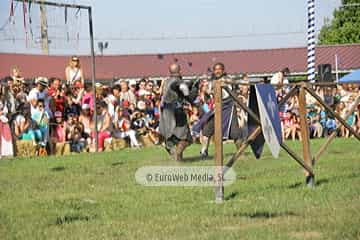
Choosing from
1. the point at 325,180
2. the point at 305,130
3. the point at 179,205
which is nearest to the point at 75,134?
the point at 325,180

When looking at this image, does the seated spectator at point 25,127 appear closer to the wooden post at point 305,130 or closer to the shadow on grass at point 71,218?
the wooden post at point 305,130

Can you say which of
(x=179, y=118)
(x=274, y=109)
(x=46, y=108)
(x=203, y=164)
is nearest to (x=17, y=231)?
(x=274, y=109)

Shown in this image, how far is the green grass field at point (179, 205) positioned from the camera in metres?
6.42

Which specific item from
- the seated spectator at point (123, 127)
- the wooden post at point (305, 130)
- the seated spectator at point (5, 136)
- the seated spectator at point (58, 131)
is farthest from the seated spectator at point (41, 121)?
the wooden post at point (305, 130)

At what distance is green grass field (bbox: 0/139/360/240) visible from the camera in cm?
642

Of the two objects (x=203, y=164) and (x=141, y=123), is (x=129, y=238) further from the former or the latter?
(x=141, y=123)

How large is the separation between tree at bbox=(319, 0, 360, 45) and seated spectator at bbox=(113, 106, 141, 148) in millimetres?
46510

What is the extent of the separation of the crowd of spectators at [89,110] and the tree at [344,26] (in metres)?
44.3

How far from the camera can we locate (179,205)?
7.83 metres

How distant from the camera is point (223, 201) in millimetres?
8047

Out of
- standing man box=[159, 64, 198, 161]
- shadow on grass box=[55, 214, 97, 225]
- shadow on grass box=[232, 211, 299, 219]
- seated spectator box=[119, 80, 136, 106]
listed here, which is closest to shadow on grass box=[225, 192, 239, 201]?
shadow on grass box=[232, 211, 299, 219]

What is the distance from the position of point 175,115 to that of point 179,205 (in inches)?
203

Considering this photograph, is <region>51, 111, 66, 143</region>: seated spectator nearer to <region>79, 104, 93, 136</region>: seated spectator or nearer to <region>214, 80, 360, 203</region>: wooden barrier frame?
<region>79, 104, 93, 136</region>: seated spectator

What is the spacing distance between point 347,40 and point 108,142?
4857 centimetres
